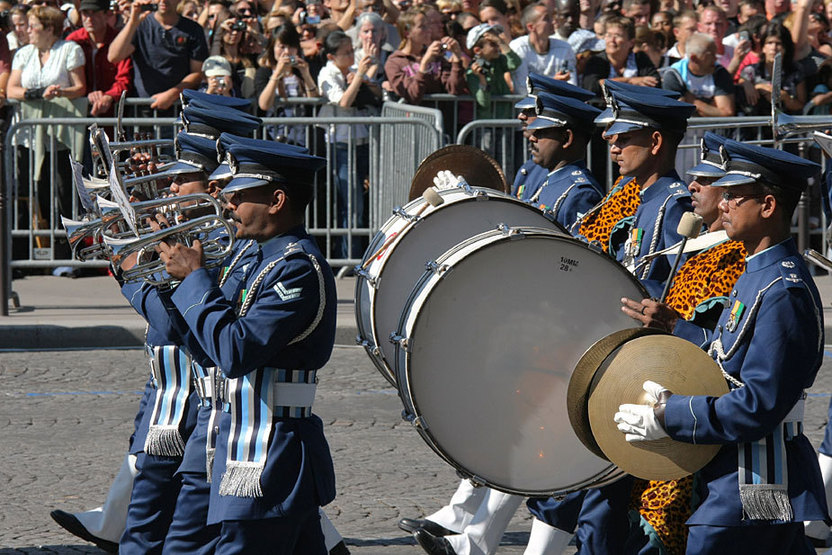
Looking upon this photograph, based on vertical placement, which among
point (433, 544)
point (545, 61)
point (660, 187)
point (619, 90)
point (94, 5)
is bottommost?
point (433, 544)

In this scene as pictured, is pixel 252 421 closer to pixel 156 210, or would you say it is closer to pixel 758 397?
pixel 156 210

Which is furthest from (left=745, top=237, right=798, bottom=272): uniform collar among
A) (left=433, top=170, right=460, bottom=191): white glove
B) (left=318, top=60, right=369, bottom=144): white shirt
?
(left=318, top=60, right=369, bottom=144): white shirt

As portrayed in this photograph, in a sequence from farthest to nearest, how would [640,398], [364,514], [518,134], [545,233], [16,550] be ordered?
1. [518,134]
2. [364,514]
3. [16,550]
4. [545,233]
5. [640,398]

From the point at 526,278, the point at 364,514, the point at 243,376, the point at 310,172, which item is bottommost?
the point at 364,514

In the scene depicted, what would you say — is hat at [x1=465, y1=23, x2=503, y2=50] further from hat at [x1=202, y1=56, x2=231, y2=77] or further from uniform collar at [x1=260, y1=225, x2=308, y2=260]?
uniform collar at [x1=260, y1=225, x2=308, y2=260]

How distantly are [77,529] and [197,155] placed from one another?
164cm

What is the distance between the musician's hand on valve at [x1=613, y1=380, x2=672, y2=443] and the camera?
13.3ft

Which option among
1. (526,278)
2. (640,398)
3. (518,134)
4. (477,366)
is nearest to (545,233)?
(526,278)

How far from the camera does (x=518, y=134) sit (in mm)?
12492

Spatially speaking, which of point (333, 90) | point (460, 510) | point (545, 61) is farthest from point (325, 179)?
point (460, 510)

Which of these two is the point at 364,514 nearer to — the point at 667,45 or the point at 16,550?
the point at 16,550

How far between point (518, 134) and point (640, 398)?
28.0ft

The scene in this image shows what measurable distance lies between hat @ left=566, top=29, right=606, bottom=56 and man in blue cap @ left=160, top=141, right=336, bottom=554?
8736mm

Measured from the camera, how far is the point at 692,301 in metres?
4.85
